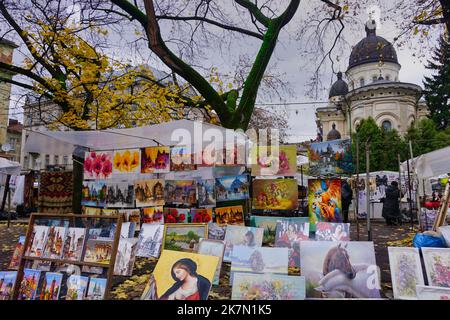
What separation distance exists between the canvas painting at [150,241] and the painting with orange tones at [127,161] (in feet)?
4.75

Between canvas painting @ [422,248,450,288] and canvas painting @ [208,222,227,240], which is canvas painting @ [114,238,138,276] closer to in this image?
canvas painting @ [208,222,227,240]

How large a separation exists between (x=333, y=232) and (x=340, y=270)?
1315mm

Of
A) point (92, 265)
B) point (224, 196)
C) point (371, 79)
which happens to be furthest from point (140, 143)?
point (371, 79)

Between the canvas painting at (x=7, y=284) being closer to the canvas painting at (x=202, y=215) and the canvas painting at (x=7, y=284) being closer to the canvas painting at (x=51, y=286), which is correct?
the canvas painting at (x=51, y=286)

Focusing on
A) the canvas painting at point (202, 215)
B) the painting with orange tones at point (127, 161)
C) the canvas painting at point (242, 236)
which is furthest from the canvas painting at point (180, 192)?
the canvas painting at point (242, 236)

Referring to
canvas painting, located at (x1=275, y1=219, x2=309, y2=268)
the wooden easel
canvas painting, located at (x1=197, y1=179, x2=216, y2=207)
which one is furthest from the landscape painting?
the wooden easel

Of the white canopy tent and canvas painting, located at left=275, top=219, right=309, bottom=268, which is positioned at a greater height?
the white canopy tent

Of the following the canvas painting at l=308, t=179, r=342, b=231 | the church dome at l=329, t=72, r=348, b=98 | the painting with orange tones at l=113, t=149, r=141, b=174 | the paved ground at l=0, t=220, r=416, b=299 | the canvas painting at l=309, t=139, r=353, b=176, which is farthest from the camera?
the church dome at l=329, t=72, r=348, b=98

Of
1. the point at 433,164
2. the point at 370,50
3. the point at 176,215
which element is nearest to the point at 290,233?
the point at 176,215

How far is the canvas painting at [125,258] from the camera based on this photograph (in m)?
4.12

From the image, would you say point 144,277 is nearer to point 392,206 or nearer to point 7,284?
point 7,284

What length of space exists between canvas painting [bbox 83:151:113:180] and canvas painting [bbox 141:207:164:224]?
3.45ft

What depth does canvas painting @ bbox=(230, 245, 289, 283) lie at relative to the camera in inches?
127
